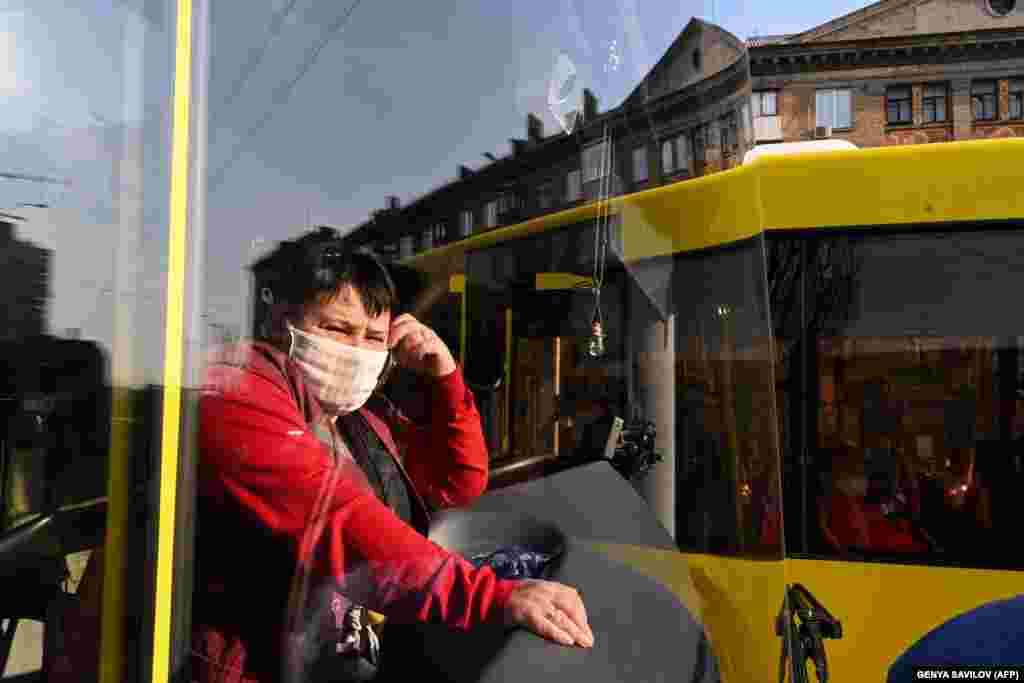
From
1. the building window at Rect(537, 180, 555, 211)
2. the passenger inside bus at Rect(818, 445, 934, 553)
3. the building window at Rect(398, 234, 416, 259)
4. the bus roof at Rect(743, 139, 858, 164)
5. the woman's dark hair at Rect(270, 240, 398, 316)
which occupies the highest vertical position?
the bus roof at Rect(743, 139, 858, 164)

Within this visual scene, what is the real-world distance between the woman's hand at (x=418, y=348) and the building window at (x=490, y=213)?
0.78 ft

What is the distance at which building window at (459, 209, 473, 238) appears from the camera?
53.1 inches

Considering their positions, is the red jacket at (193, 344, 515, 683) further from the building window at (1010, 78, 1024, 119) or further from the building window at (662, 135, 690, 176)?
the building window at (1010, 78, 1024, 119)

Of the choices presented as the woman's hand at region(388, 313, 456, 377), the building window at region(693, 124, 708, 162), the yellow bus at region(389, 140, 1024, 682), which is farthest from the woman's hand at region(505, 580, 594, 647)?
the yellow bus at region(389, 140, 1024, 682)

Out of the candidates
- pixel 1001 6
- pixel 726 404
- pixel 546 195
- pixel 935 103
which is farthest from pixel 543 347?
pixel 1001 6

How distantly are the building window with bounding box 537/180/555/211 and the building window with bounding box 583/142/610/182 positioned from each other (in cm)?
10

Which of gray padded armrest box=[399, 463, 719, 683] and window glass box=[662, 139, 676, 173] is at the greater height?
window glass box=[662, 139, 676, 173]

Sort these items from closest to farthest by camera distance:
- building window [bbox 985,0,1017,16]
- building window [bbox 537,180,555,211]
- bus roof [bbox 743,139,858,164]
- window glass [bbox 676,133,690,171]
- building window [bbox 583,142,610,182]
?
building window [bbox 537,180,555,211] → building window [bbox 583,142,610,182] → window glass [bbox 676,133,690,171] → bus roof [bbox 743,139,858,164] → building window [bbox 985,0,1017,16]

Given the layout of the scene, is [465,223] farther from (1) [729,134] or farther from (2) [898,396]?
(2) [898,396]

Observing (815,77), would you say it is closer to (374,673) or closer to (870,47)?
(870,47)

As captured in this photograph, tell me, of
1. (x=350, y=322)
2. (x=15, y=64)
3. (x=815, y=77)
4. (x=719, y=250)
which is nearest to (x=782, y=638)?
(x=719, y=250)

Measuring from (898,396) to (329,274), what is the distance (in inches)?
141

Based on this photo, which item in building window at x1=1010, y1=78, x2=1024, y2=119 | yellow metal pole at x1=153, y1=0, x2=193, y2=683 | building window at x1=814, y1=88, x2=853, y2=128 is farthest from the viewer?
building window at x1=814, y1=88, x2=853, y2=128

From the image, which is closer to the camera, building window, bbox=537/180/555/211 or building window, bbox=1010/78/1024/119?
building window, bbox=537/180/555/211
